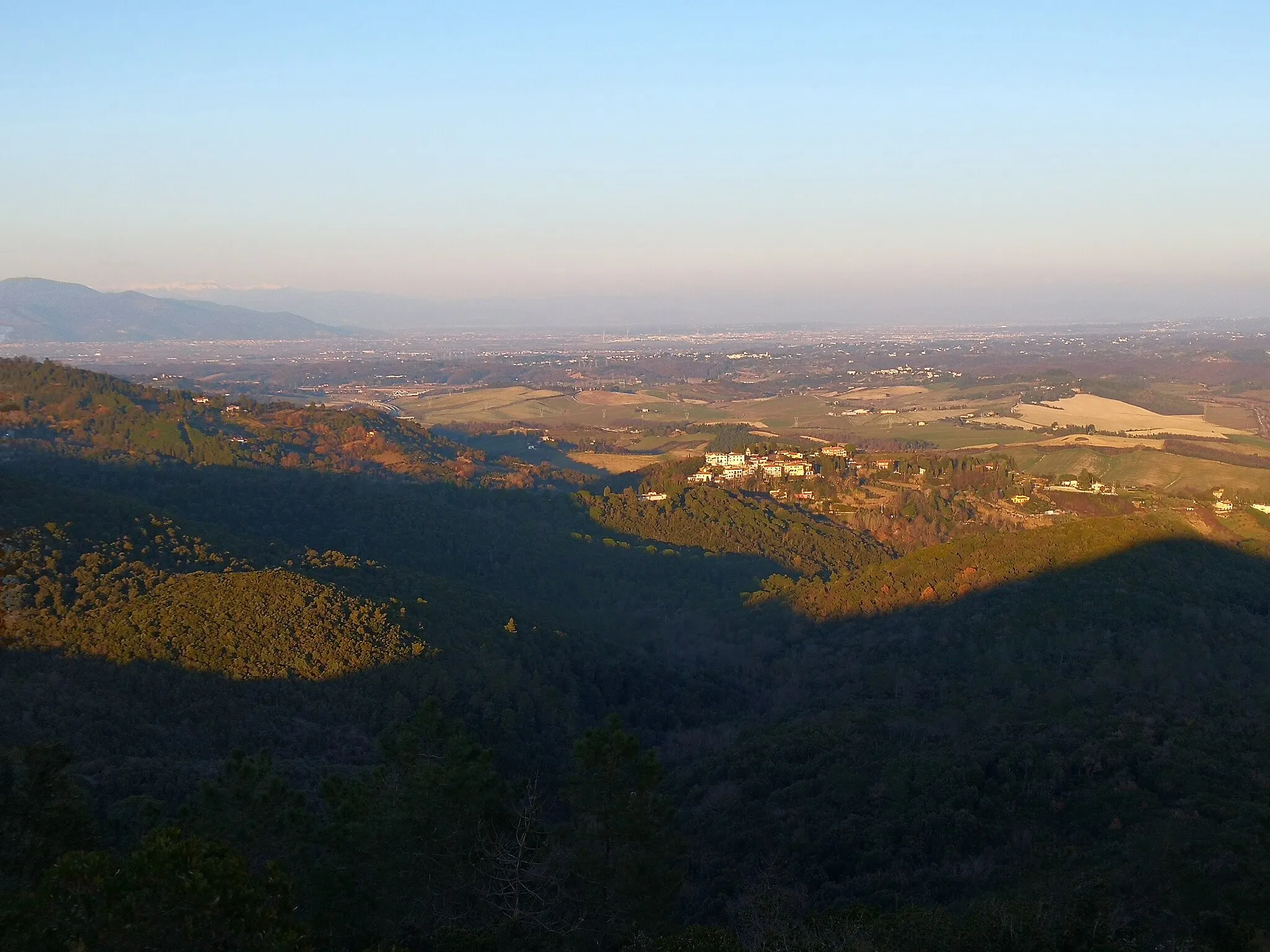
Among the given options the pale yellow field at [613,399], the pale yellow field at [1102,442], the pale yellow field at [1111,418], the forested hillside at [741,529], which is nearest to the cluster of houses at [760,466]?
the forested hillside at [741,529]

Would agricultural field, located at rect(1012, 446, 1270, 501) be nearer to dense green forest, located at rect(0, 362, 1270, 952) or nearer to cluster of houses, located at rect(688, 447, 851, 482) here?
cluster of houses, located at rect(688, 447, 851, 482)

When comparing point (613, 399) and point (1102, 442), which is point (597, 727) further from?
point (613, 399)

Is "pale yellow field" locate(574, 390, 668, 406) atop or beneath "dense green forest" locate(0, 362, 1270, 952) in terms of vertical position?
atop

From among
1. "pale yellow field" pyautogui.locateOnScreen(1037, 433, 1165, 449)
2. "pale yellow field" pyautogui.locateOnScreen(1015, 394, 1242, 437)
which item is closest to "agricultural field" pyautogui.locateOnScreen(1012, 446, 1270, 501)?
"pale yellow field" pyautogui.locateOnScreen(1037, 433, 1165, 449)

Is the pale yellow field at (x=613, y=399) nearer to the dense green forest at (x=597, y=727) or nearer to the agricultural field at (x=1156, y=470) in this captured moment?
the agricultural field at (x=1156, y=470)

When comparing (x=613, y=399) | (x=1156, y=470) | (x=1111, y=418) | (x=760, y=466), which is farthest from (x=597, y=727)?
(x=613, y=399)

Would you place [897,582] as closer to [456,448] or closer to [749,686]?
[749,686]
